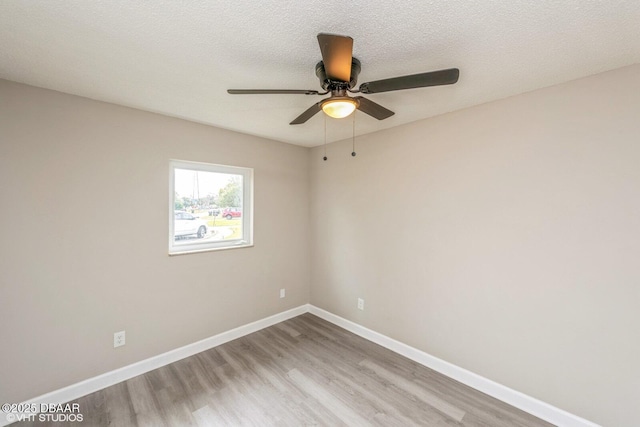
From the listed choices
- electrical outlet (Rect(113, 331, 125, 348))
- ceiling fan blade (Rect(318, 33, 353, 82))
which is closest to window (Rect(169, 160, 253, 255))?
electrical outlet (Rect(113, 331, 125, 348))

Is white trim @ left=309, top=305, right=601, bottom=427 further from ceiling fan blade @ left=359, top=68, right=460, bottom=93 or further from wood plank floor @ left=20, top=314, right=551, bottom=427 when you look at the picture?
ceiling fan blade @ left=359, top=68, right=460, bottom=93

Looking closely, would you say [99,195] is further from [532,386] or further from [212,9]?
[532,386]

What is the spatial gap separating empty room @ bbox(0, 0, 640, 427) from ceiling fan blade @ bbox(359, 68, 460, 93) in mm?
15

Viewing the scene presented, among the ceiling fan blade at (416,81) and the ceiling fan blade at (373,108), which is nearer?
the ceiling fan blade at (416,81)

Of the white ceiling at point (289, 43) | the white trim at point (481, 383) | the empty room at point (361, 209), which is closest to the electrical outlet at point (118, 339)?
the empty room at point (361, 209)

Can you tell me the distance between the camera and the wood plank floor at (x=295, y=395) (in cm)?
181

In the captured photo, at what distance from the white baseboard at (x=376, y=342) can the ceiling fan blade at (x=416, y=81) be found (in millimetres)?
2336

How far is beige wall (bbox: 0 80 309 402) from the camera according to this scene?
1791mm

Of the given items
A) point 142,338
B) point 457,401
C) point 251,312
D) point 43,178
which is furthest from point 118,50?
point 457,401

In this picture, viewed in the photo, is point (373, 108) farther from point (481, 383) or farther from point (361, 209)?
point (481, 383)

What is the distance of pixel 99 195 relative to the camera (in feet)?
6.86

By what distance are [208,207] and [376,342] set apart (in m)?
2.43

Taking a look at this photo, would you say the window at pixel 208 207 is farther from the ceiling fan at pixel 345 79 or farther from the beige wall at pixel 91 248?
the ceiling fan at pixel 345 79

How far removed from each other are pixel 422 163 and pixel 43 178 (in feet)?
10.3
